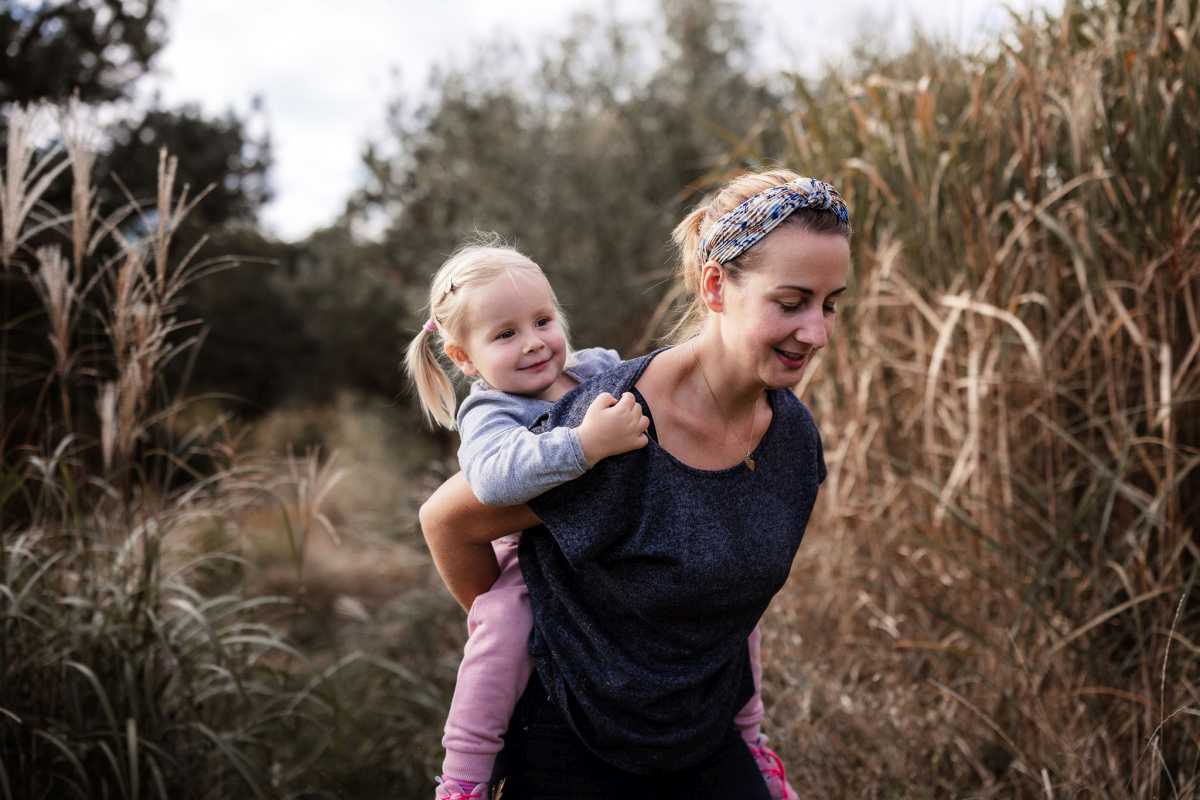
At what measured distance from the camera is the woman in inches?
65.0

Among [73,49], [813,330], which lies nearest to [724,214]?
[813,330]

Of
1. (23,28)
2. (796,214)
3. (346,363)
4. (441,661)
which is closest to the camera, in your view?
(796,214)

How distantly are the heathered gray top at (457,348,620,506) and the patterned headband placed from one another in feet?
1.27

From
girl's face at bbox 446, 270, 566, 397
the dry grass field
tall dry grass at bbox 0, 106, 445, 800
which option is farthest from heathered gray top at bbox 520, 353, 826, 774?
tall dry grass at bbox 0, 106, 445, 800

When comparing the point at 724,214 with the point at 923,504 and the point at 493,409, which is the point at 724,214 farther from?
the point at 923,504

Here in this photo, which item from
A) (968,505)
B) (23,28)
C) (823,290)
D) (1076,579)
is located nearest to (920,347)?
(968,505)

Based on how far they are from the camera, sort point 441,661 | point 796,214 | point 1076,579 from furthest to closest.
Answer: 1. point 441,661
2. point 1076,579
3. point 796,214

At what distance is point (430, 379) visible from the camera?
2.05 meters

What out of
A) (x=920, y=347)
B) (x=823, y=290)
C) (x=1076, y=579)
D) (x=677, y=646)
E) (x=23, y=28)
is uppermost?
(x=23, y=28)

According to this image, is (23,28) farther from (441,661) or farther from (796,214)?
(796,214)

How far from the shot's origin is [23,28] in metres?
7.05

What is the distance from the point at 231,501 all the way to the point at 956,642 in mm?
2239

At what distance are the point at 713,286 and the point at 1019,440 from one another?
1.82 metres

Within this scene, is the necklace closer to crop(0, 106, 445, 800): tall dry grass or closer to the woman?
the woman
